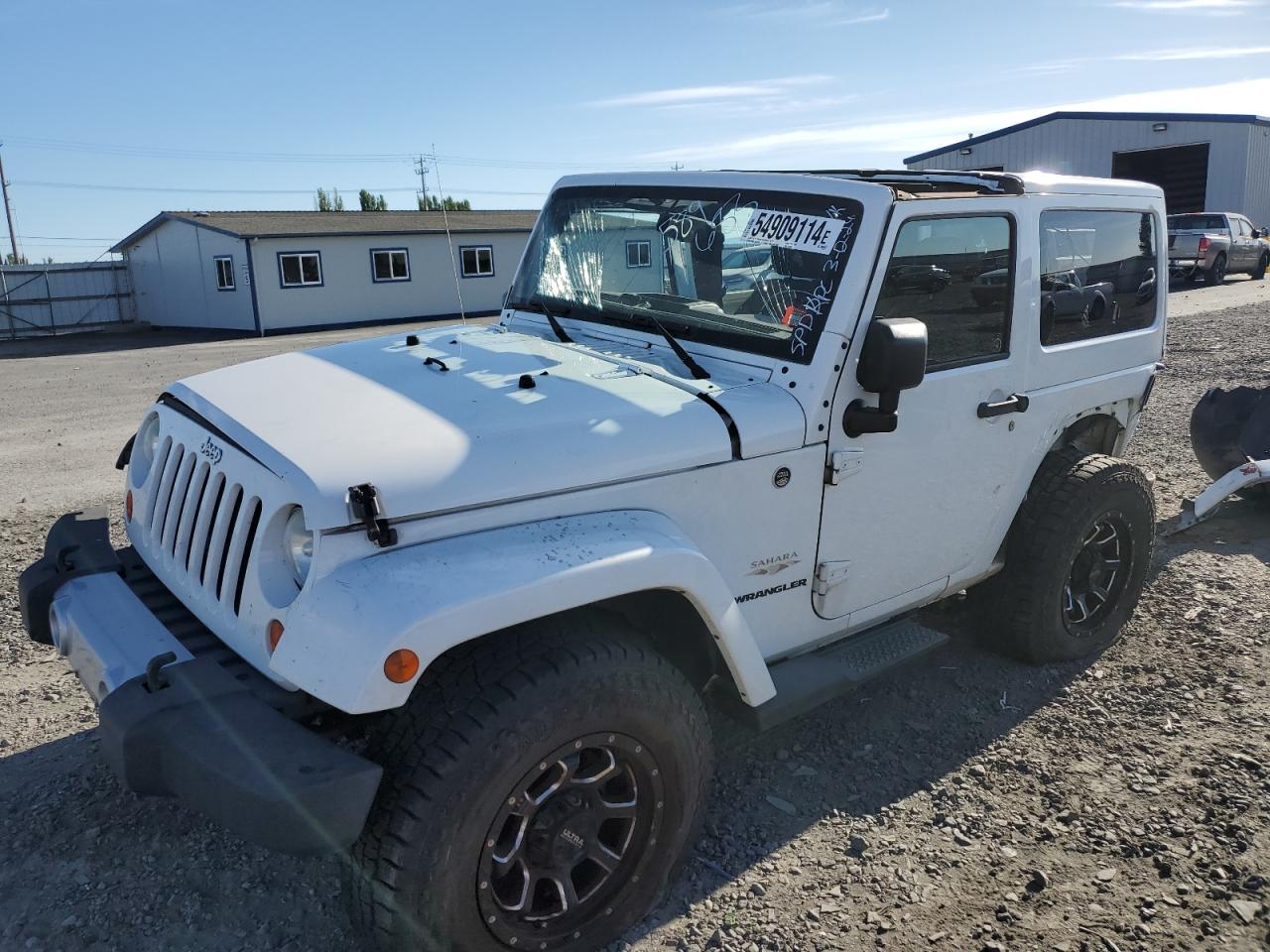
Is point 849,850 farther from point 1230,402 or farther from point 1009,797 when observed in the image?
point 1230,402

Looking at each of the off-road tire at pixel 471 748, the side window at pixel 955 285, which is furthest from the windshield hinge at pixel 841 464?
the off-road tire at pixel 471 748

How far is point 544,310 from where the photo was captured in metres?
4.12

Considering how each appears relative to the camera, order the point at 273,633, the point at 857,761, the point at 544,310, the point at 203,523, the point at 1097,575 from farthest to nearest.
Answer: the point at 1097,575, the point at 544,310, the point at 857,761, the point at 203,523, the point at 273,633

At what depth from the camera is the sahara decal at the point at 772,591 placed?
3.11 meters

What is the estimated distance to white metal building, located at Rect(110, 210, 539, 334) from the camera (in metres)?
27.4

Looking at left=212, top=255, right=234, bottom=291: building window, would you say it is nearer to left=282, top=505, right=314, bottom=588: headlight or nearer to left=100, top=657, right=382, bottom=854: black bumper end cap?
left=282, top=505, right=314, bottom=588: headlight

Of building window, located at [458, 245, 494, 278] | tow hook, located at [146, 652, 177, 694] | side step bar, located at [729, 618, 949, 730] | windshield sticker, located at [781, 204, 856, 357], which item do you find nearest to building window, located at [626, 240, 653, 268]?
windshield sticker, located at [781, 204, 856, 357]

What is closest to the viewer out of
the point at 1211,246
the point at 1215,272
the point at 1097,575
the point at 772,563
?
the point at 772,563

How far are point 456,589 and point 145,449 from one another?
190 centimetres

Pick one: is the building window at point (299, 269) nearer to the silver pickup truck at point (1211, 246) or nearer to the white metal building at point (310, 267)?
the white metal building at point (310, 267)

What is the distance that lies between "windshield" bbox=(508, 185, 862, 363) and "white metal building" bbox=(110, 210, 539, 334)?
2367cm

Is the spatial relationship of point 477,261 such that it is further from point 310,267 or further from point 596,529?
point 596,529

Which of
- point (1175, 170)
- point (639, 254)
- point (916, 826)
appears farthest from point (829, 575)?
point (1175, 170)

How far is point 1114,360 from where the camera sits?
4488 mm
